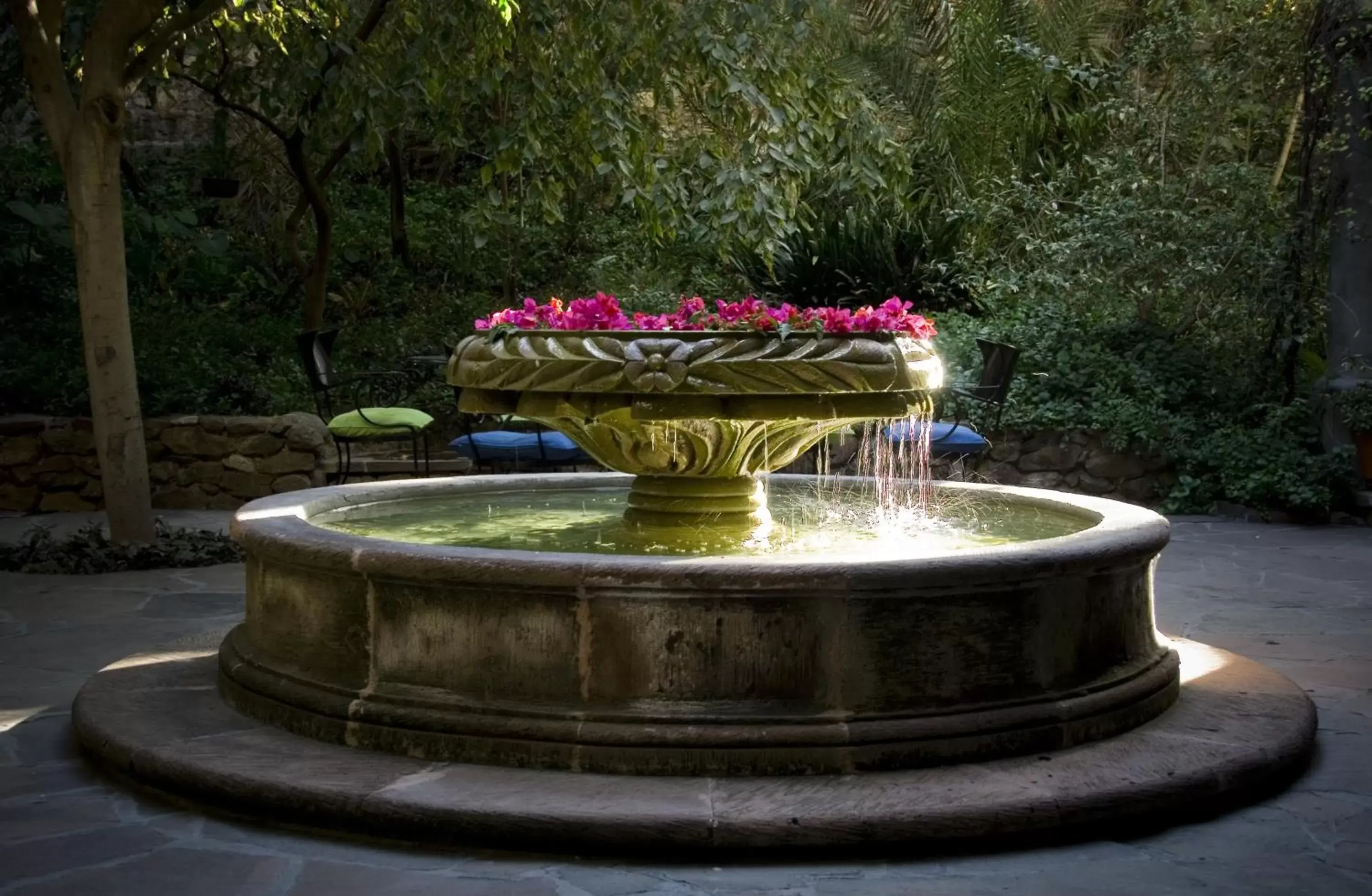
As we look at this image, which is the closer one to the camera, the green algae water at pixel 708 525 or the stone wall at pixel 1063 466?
the green algae water at pixel 708 525

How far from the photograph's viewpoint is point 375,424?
8.66m

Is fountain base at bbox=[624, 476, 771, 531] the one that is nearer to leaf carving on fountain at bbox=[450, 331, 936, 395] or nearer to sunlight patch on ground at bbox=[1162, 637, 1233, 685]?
leaf carving on fountain at bbox=[450, 331, 936, 395]

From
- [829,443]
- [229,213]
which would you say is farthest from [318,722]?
[229,213]

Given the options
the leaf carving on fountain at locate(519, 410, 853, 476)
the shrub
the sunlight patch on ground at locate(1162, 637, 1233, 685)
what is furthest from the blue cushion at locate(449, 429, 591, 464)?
the sunlight patch on ground at locate(1162, 637, 1233, 685)

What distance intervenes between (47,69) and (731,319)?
176 inches

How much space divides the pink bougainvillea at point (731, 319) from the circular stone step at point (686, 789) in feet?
4.36

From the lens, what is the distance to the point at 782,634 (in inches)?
140

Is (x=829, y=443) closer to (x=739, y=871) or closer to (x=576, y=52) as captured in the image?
(x=576, y=52)

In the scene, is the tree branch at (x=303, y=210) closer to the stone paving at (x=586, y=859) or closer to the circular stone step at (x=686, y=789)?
the stone paving at (x=586, y=859)

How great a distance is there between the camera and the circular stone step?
3197 millimetres

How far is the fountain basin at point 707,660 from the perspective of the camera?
11.5 feet

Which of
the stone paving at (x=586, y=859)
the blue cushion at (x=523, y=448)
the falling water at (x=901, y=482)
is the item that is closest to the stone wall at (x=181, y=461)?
the blue cushion at (x=523, y=448)

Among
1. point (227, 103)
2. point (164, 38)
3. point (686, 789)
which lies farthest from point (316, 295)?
point (686, 789)

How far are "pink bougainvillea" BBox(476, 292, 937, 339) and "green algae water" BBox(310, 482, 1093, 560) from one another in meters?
0.66
